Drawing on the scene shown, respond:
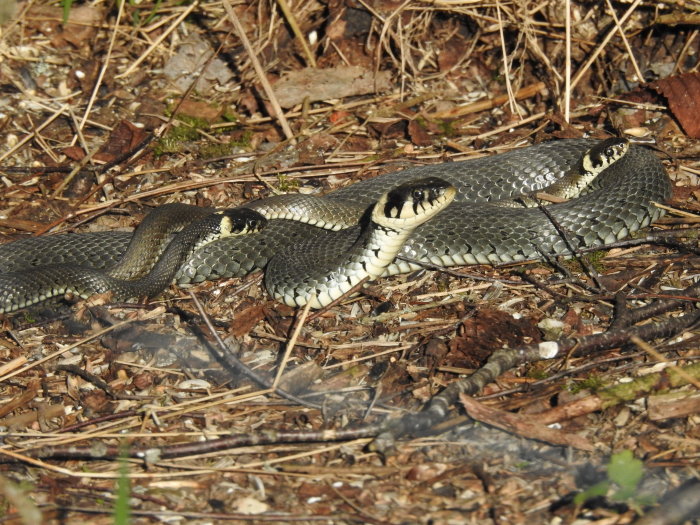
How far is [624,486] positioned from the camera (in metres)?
3.50

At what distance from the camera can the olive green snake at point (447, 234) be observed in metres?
6.01

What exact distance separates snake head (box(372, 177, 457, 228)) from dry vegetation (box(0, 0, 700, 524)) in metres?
0.64

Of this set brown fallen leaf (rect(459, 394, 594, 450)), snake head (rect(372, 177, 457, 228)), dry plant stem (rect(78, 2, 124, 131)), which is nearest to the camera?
brown fallen leaf (rect(459, 394, 594, 450))

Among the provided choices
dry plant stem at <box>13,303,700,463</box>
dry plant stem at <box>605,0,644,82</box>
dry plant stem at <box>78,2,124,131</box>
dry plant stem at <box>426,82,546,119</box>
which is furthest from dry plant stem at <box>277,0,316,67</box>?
dry plant stem at <box>13,303,700,463</box>

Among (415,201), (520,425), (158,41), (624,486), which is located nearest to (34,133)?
(158,41)

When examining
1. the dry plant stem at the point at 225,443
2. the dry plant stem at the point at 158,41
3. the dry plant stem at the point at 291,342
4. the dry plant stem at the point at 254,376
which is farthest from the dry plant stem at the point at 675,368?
the dry plant stem at the point at 158,41

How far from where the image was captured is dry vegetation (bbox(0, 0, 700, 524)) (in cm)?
394

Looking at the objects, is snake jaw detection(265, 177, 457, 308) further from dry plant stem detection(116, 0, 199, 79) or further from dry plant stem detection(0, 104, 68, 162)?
dry plant stem detection(116, 0, 199, 79)

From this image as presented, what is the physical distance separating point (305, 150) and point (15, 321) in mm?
3212

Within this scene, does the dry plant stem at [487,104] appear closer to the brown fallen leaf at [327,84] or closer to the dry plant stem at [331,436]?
the brown fallen leaf at [327,84]

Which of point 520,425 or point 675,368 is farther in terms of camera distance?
point 520,425

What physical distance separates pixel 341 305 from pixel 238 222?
1334 millimetres

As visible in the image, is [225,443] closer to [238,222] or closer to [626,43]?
[238,222]

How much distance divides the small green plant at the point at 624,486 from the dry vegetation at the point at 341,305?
2cm
